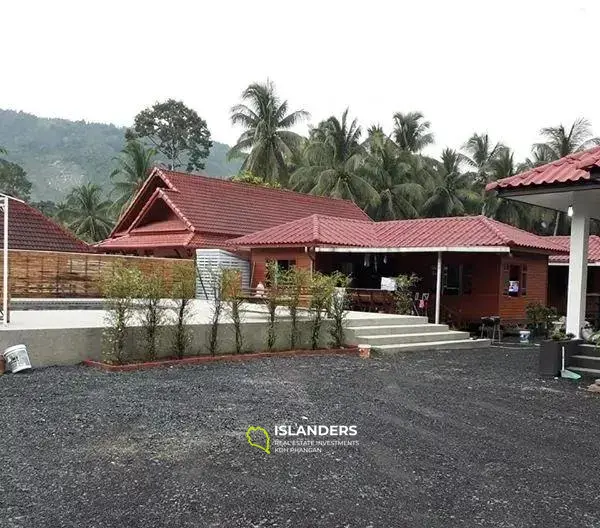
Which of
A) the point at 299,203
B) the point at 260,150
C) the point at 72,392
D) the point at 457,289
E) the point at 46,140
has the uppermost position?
the point at 46,140

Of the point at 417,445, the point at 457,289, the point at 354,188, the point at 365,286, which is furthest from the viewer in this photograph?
the point at 354,188

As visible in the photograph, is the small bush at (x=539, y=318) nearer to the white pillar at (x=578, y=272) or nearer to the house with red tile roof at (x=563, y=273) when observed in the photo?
the house with red tile roof at (x=563, y=273)

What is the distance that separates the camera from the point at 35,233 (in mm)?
21031

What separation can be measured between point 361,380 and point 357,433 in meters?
2.92

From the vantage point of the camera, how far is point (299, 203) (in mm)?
27672

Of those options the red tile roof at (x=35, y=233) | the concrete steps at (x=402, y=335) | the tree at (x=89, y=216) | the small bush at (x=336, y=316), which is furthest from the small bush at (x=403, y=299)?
the tree at (x=89, y=216)

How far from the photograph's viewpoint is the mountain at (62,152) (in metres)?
92.4

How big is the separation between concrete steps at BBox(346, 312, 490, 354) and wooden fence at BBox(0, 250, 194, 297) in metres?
6.21

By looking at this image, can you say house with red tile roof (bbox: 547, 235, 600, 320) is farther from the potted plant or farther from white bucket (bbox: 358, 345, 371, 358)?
the potted plant

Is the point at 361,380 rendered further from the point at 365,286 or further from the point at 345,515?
the point at 365,286

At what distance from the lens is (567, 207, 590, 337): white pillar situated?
337 inches

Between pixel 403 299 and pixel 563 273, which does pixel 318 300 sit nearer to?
pixel 403 299

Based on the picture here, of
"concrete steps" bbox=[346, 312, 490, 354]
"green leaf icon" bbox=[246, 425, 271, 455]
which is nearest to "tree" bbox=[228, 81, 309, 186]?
"concrete steps" bbox=[346, 312, 490, 354]

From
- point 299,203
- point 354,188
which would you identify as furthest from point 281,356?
point 354,188
